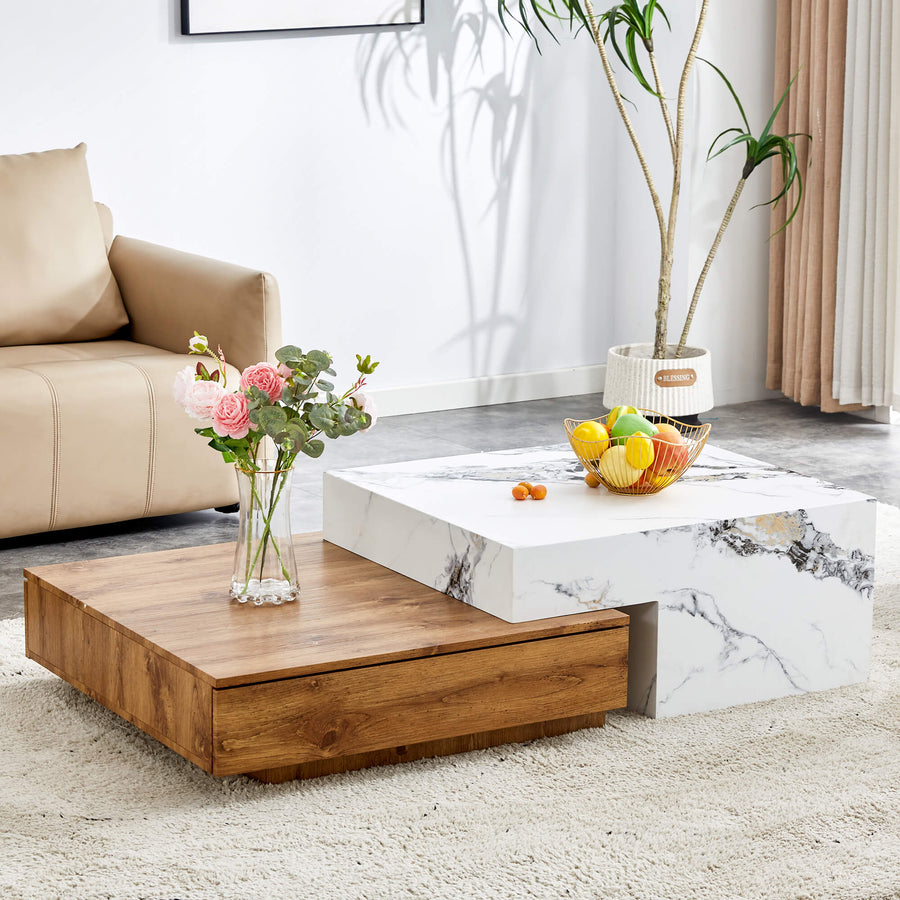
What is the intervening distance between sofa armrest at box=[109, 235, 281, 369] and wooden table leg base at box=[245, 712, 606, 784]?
5.14 feet

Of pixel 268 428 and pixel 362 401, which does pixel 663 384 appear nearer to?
pixel 362 401

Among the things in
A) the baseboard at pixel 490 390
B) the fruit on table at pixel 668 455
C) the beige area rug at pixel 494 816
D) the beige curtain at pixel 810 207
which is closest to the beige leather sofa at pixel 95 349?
the beige area rug at pixel 494 816

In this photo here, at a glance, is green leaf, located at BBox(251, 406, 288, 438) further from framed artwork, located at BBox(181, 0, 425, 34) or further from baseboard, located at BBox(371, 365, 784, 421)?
baseboard, located at BBox(371, 365, 784, 421)

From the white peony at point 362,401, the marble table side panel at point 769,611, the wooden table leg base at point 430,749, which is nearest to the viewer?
the wooden table leg base at point 430,749

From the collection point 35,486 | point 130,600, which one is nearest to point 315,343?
point 35,486

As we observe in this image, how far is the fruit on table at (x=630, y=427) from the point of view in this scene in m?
2.57

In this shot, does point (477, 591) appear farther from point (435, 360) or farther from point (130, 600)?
point (435, 360)

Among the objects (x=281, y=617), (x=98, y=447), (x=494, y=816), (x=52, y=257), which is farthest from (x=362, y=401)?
(x=52, y=257)

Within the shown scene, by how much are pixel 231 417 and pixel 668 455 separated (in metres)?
0.75

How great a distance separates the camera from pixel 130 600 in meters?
2.39

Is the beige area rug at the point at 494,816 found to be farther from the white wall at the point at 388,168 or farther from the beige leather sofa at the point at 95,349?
the white wall at the point at 388,168

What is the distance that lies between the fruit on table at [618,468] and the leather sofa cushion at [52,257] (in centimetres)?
182

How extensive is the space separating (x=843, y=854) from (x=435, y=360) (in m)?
3.28

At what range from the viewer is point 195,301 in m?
3.77
